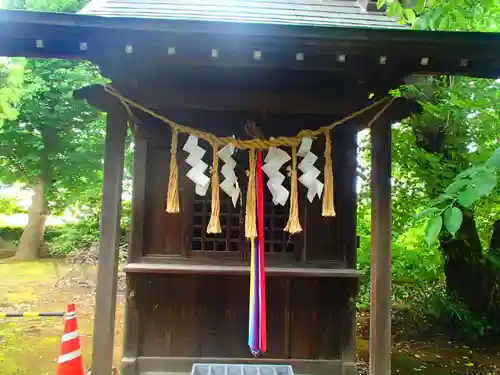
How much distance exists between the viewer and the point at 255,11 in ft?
13.8

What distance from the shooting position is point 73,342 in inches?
Result: 181

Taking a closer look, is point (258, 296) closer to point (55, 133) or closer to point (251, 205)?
point (251, 205)

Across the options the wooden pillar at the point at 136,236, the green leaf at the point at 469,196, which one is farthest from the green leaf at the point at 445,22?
the wooden pillar at the point at 136,236

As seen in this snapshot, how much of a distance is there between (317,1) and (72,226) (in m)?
9.32

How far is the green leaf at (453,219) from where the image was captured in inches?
71.3

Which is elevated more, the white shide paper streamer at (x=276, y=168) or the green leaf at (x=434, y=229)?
the white shide paper streamer at (x=276, y=168)

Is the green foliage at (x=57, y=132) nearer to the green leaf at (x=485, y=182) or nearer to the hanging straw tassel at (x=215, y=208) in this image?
the hanging straw tassel at (x=215, y=208)

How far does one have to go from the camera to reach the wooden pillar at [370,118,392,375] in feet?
10.5

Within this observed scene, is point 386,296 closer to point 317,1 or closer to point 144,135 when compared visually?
point 144,135

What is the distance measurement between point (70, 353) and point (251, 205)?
2.81 meters

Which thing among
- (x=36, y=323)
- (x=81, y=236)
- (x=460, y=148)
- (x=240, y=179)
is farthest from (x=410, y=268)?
(x=81, y=236)

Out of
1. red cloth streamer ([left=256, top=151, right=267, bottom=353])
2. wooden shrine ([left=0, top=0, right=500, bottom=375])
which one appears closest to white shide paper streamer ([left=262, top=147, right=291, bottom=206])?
red cloth streamer ([left=256, top=151, right=267, bottom=353])

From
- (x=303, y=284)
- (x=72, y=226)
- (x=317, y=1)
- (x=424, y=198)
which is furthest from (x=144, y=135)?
(x=72, y=226)

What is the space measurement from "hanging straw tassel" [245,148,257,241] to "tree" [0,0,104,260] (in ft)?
33.4
